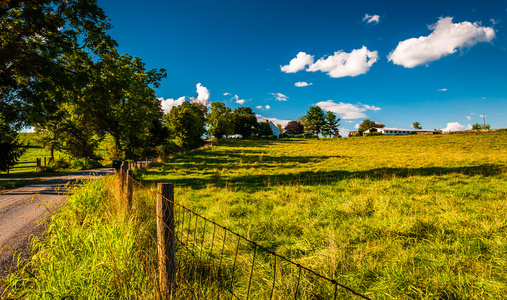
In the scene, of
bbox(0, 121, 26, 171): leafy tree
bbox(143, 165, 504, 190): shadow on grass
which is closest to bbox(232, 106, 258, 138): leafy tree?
bbox(0, 121, 26, 171): leafy tree

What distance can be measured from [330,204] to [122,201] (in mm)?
5520

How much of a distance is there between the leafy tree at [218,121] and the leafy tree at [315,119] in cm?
3490

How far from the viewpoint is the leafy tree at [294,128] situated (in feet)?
361

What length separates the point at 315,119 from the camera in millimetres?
89000

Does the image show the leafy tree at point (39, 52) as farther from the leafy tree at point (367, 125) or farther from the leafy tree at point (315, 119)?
the leafy tree at point (367, 125)

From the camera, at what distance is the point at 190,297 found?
7.83 feet

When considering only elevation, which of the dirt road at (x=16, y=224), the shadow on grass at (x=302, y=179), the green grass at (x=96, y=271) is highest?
the green grass at (x=96, y=271)

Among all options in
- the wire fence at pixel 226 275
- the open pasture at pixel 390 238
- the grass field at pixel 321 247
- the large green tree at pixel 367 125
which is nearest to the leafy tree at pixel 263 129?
the large green tree at pixel 367 125

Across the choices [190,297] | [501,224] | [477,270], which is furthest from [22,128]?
[501,224]

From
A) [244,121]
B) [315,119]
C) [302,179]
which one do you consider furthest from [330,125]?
[302,179]

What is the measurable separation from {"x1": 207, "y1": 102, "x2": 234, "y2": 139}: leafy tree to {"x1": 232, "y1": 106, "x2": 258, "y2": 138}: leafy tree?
868 cm

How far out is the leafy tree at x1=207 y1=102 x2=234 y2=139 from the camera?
72.9 metres

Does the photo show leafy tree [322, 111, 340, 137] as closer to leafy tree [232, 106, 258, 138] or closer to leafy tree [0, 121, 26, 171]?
leafy tree [232, 106, 258, 138]

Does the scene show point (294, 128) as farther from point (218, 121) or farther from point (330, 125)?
point (218, 121)
